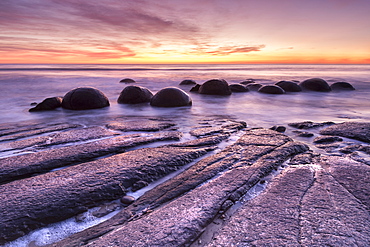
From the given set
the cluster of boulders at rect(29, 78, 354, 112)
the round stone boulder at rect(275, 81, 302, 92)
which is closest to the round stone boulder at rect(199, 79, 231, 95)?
the cluster of boulders at rect(29, 78, 354, 112)

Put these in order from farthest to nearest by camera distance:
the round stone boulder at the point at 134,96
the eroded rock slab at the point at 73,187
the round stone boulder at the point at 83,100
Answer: the round stone boulder at the point at 134,96
the round stone boulder at the point at 83,100
the eroded rock slab at the point at 73,187

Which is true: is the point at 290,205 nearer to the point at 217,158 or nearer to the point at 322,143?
the point at 217,158

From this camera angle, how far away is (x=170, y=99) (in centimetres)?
598

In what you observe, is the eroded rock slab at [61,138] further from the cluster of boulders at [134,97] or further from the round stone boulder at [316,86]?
the round stone boulder at [316,86]

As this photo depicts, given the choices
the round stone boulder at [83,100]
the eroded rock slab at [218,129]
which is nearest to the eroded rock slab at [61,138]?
the eroded rock slab at [218,129]

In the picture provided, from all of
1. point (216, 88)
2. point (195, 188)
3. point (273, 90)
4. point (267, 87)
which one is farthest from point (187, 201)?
point (267, 87)

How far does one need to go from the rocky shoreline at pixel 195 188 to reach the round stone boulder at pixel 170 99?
9.34 feet

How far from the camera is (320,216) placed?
145 cm

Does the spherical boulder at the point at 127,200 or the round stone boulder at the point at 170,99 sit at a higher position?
the round stone boulder at the point at 170,99

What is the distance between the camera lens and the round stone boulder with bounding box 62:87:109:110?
18.4 feet

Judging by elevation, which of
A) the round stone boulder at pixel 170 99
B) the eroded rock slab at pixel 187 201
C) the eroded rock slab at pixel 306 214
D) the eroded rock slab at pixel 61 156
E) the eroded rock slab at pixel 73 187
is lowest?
the eroded rock slab at pixel 306 214

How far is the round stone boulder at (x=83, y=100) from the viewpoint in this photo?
5605mm

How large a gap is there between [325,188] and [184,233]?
3.84 feet

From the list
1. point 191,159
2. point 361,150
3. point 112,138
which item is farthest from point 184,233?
point 361,150
